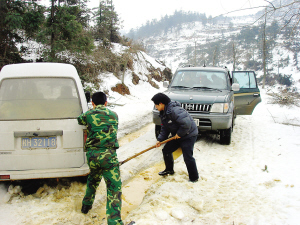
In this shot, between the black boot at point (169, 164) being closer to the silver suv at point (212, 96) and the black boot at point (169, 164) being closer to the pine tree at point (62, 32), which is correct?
the silver suv at point (212, 96)

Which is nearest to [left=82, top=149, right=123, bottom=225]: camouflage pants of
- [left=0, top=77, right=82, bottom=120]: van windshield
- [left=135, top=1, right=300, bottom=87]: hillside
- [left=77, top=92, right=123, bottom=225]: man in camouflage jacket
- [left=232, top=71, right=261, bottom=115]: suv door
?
[left=77, top=92, right=123, bottom=225]: man in camouflage jacket

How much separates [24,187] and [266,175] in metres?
4.25

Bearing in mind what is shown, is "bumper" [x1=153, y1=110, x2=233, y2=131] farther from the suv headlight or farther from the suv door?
the suv door

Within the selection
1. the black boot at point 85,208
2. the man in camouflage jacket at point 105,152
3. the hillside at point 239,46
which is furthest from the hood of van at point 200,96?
the black boot at point 85,208

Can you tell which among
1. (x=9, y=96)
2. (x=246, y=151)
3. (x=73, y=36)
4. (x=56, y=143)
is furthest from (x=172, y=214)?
(x=73, y=36)

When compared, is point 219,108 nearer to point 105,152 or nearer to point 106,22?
point 105,152

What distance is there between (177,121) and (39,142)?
2.11 m

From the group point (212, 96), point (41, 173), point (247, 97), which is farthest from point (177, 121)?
point (247, 97)

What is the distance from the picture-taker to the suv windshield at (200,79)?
272 inches

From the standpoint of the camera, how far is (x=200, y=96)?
6.00 meters

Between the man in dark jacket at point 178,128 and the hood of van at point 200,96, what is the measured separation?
81.5 inches

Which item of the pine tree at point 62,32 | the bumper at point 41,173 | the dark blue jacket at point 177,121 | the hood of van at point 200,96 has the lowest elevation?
the bumper at point 41,173

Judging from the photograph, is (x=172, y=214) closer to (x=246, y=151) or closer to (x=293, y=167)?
(x=293, y=167)

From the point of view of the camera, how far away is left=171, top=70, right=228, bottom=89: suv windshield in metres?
6.90
